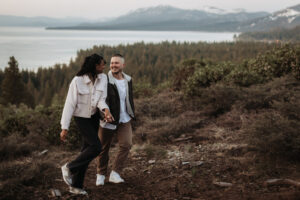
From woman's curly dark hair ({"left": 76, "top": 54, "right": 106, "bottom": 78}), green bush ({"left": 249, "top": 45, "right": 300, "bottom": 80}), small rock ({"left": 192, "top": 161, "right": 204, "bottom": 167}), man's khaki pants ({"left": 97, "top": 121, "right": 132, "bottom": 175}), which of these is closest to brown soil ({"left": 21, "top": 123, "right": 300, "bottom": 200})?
small rock ({"left": 192, "top": 161, "right": 204, "bottom": 167})

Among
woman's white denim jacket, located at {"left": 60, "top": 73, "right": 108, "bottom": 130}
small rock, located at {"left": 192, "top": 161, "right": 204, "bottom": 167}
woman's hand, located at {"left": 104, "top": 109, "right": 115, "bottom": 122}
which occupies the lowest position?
small rock, located at {"left": 192, "top": 161, "right": 204, "bottom": 167}

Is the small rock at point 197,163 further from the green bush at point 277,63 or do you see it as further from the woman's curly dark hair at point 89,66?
the green bush at point 277,63

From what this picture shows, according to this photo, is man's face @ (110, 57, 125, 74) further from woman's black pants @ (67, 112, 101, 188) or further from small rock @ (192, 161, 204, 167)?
small rock @ (192, 161, 204, 167)

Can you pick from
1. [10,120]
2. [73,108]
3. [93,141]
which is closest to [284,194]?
[93,141]

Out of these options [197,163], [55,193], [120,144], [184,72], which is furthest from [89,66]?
[184,72]

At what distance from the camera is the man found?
4195 millimetres

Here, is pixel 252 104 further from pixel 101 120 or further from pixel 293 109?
pixel 101 120

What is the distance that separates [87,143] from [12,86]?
4572cm

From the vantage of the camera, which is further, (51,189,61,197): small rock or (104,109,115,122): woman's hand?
(51,189,61,197): small rock

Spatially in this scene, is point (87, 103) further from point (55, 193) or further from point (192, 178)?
point (192, 178)

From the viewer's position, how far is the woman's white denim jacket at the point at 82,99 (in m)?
3.80

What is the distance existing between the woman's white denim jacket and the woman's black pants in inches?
4.0

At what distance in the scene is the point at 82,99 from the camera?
386cm

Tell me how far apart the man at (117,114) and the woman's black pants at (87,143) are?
0.93 ft
